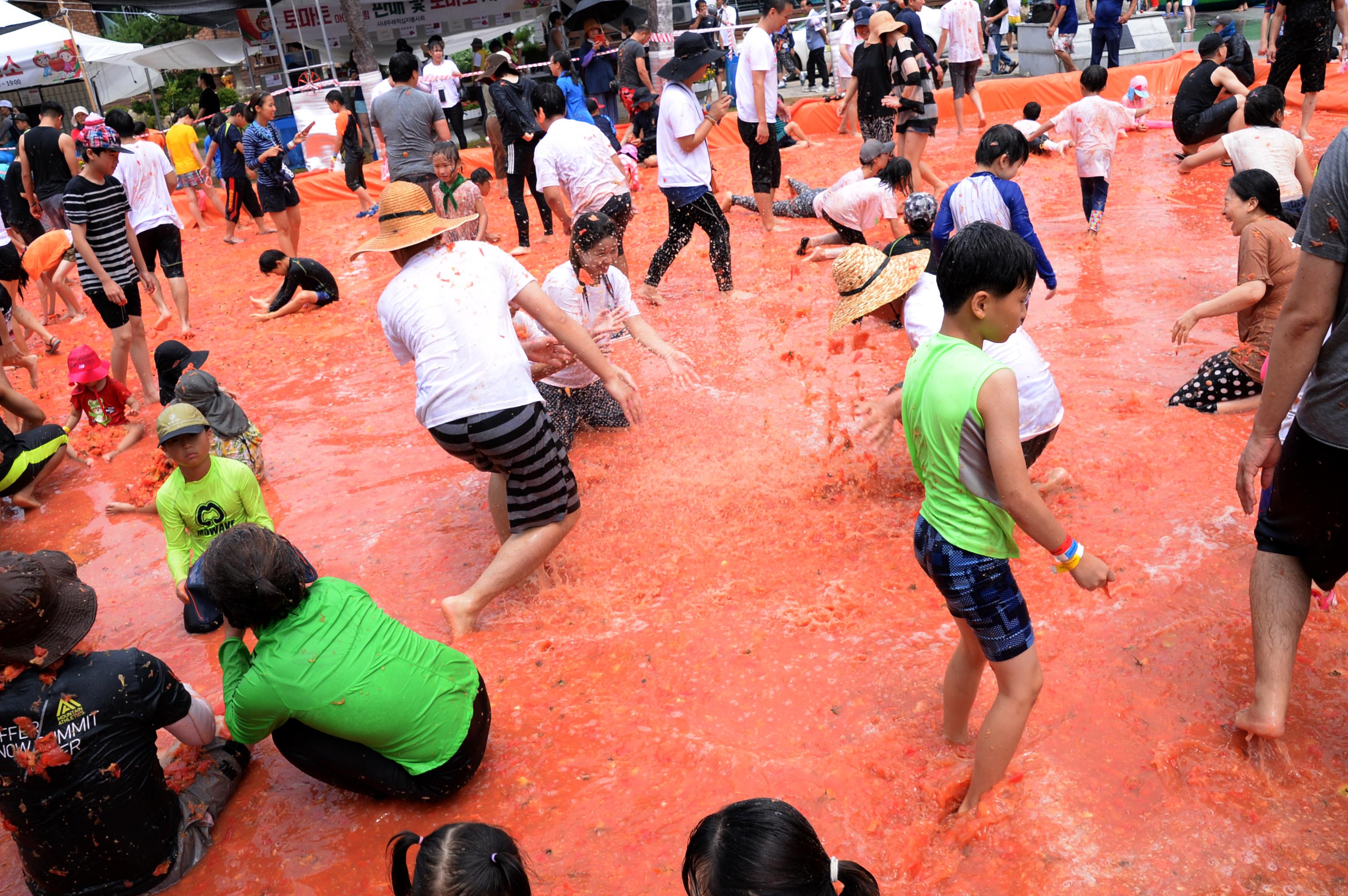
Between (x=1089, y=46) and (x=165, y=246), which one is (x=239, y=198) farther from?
(x=1089, y=46)

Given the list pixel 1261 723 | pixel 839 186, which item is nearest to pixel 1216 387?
pixel 1261 723

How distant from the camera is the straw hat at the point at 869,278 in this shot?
4.24 metres

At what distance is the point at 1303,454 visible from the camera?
9.01 feet

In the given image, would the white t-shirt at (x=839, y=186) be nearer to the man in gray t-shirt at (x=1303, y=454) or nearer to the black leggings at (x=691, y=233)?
the black leggings at (x=691, y=233)

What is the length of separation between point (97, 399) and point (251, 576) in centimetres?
517

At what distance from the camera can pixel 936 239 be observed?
5.68 metres

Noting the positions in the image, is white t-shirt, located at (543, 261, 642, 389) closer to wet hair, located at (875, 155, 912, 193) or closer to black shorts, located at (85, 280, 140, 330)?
wet hair, located at (875, 155, 912, 193)

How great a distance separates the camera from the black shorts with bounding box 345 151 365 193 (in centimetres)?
1304

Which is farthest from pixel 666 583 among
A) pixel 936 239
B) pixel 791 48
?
pixel 791 48

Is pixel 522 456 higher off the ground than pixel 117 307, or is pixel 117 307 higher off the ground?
pixel 117 307

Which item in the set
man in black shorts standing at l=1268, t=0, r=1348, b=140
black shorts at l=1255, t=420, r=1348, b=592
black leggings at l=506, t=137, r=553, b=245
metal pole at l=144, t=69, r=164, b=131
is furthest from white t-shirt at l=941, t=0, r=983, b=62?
metal pole at l=144, t=69, r=164, b=131

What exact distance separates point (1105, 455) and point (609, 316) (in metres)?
2.75

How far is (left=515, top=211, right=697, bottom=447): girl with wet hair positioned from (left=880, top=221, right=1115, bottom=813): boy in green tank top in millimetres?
2408

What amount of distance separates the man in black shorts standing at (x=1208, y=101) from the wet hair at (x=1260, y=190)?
194 inches
